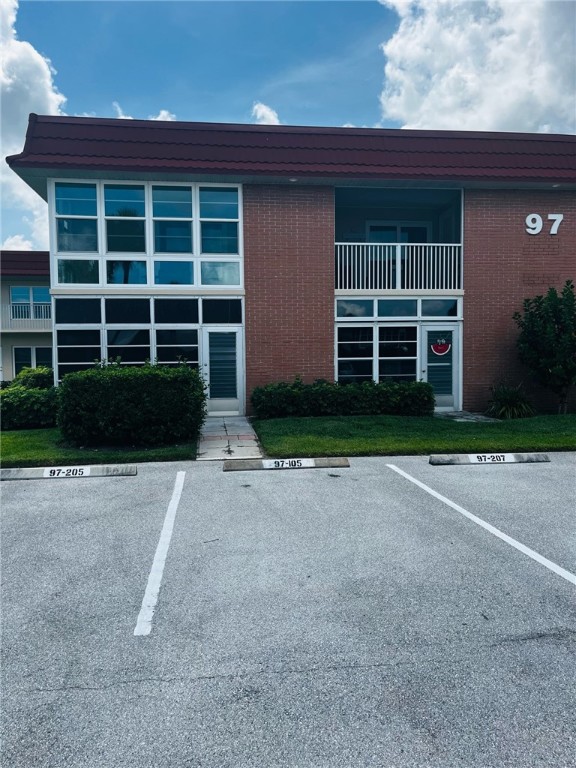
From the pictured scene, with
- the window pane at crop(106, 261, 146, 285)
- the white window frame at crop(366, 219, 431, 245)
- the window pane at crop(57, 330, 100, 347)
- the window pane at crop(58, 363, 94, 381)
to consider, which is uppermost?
the white window frame at crop(366, 219, 431, 245)

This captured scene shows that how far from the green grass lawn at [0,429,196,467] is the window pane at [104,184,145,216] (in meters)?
5.90

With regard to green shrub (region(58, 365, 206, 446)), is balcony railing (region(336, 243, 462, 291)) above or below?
above

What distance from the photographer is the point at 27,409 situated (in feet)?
38.8

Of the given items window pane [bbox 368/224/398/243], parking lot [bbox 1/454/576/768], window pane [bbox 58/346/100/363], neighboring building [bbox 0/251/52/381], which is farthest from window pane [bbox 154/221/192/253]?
neighboring building [bbox 0/251/52/381]

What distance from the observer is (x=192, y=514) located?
6.24 metres

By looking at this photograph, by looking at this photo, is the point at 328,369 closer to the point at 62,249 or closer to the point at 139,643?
the point at 62,249

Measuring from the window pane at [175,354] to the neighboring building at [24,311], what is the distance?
1696 cm

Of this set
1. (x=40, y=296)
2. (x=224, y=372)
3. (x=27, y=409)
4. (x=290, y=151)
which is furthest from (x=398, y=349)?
(x=40, y=296)

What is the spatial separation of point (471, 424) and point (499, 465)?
3.00 m

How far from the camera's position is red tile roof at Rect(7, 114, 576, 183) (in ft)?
41.6

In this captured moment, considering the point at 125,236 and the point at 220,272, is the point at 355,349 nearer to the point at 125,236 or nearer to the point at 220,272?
the point at 220,272

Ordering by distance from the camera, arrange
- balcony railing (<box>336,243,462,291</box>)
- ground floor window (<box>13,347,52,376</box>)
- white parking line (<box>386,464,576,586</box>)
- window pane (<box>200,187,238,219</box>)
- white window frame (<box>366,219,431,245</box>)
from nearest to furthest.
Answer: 1. white parking line (<box>386,464,576,586</box>)
2. window pane (<box>200,187,238,219</box>)
3. balcony railing (<box>336,243,462,291</box>)
4. white window frame (<box>366,219,431,245</box>)
5. ground floor window (<box>13,347,52,376</box>)

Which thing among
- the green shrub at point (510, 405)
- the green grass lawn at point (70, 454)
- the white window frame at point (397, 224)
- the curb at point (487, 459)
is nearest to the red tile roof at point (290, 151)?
the white window frame at point (397, 224)

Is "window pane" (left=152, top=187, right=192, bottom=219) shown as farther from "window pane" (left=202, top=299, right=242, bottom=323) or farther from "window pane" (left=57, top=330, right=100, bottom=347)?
"window pane" (left=57, top=330, right=100, bottom=347)
